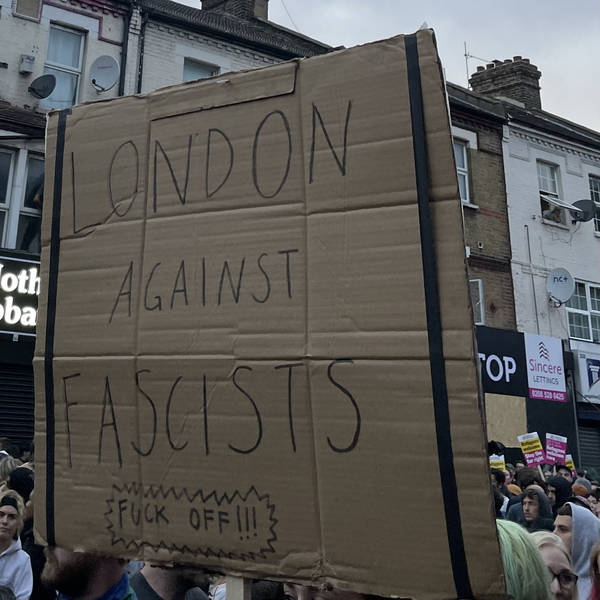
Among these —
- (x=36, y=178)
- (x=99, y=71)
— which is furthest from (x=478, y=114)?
(x=36, y=178)

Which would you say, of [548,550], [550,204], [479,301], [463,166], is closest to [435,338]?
[548,550]

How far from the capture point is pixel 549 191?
19812mm

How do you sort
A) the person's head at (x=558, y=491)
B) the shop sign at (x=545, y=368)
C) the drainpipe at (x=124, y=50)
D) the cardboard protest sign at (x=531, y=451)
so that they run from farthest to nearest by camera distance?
the shop sign at (x=545, y=368) → the drainpipe at (x=124, y=50) → the cardboard protest sign at (x=531, y=451) → the person's head at (x=558, y=491)

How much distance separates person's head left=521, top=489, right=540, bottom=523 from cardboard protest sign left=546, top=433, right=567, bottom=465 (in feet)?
24.3

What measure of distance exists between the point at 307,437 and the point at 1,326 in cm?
1192

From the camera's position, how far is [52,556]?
2.39m

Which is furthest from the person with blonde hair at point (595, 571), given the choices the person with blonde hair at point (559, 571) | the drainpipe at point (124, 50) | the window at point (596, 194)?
the window at point (596, 194)

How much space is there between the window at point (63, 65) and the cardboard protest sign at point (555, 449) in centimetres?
1129

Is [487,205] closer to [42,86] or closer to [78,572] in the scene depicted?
[42,86]

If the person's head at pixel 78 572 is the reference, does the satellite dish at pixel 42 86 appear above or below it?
above

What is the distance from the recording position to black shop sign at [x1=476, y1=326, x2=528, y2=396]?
631 inches

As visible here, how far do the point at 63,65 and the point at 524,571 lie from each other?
46.2ft

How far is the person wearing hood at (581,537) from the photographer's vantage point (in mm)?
3877

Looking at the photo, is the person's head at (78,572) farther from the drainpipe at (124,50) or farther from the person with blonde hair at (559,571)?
the drainpipe at (124,50)
